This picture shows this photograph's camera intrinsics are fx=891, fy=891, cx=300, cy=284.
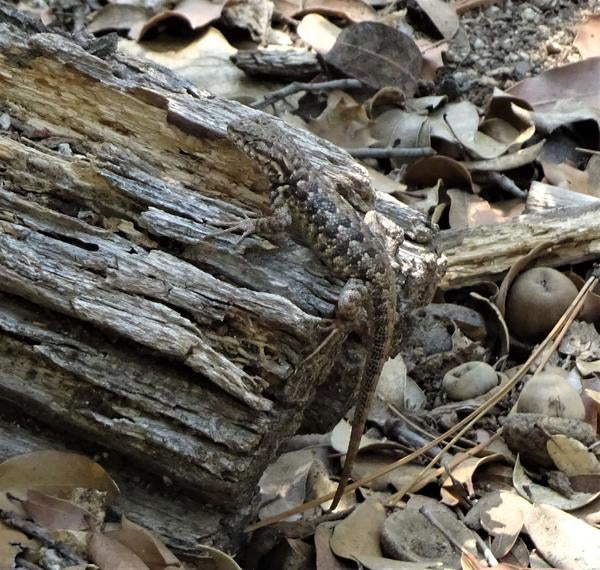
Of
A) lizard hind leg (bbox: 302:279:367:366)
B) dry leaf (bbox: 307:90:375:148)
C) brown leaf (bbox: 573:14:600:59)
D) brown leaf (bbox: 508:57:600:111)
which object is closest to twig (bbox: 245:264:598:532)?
lizard hind leg (bbox: 302:279:367:366)

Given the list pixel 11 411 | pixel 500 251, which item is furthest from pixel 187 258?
pixel 500 251

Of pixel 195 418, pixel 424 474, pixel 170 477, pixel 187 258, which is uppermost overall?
pixel 187 258

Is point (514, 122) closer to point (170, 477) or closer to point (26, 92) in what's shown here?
point (26, 92)

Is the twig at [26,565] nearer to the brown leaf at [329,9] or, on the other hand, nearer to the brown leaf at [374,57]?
the brown leaf at [374,57]

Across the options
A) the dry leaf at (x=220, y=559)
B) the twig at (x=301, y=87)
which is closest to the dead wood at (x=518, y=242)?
the twig at (x=301, y=87)

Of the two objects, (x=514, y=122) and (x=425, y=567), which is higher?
(x=514, y=122)

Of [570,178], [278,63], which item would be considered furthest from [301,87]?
[570,178]

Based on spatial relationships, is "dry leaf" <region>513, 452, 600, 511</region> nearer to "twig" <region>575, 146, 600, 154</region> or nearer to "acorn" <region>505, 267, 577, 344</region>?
"acorn" <region>505, 267, 577, 344</region>
